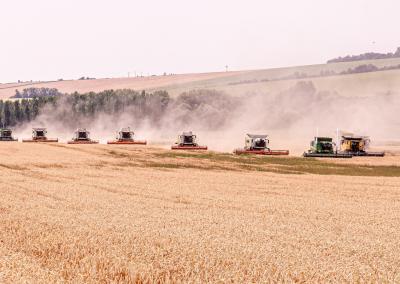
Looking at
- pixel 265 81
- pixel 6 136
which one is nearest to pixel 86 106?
pixel 6 136

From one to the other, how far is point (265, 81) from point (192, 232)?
149 meters

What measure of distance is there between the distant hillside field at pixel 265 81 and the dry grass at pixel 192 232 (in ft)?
358

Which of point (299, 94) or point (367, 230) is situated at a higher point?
point (299, 94)

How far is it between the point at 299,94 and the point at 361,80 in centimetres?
2694

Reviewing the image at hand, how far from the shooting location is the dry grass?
9.10m

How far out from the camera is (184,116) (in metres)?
117

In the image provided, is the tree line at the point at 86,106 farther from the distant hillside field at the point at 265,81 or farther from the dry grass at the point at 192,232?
the dry grass at the point at 192,232

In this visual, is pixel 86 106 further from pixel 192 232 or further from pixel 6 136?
pixel 192 232

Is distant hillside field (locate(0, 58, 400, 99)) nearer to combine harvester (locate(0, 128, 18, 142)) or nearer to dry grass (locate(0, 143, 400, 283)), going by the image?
combine harvester (locate(0, 128, 18, 142))

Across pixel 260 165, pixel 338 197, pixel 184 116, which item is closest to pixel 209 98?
pixel 184 116

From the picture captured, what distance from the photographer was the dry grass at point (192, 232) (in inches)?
358

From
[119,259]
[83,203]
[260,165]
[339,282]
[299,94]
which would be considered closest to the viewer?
[339,282]

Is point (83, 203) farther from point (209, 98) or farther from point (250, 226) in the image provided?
point (209, 98)

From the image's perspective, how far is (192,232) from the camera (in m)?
13.0
